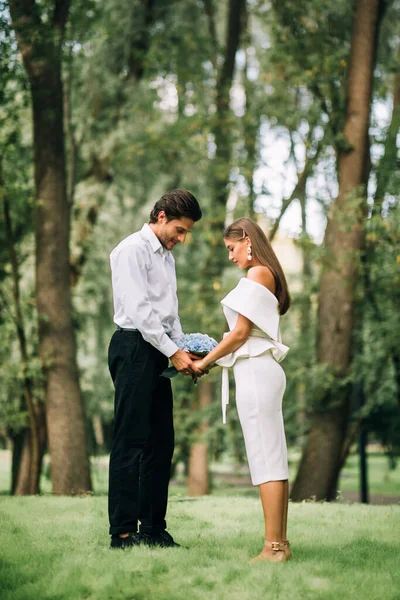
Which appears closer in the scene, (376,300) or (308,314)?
(376,300)

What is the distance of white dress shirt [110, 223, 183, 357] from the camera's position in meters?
5.16

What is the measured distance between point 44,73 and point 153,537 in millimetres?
7805

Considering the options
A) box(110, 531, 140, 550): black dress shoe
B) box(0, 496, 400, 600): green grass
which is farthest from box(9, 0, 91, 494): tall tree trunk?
box(110, 531, 140, 550): black dress shoe

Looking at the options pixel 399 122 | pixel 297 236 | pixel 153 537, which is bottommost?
pixel 153 537

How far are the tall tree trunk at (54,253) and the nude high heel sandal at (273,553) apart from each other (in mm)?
6366

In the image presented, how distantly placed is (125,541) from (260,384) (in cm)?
130

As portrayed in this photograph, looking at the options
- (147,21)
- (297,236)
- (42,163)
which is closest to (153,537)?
(42,163)

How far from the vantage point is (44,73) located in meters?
11.5

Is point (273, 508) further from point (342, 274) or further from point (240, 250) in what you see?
point (342, 274)

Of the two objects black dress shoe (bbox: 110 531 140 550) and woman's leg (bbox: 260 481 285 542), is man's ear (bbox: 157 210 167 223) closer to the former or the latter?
woman's leg (bbox: 260 481 285 542)

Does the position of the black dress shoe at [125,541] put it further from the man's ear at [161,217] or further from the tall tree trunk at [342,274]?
the tall tree trunk at [342,274]

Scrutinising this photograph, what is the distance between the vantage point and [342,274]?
40.9 feet

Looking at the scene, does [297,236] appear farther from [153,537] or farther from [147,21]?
[153,537]

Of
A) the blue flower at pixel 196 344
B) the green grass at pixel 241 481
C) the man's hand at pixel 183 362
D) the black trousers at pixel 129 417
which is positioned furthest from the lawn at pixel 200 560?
the green grass at pixel 241 481
